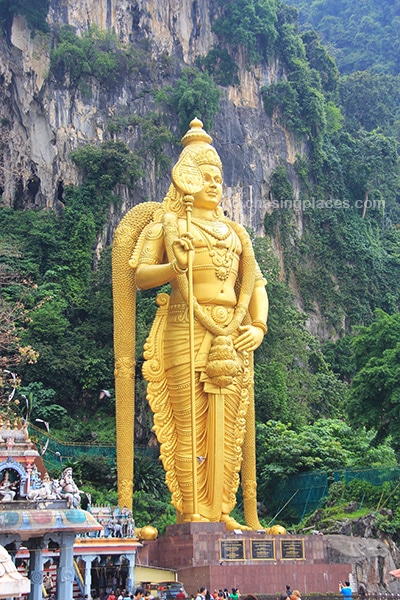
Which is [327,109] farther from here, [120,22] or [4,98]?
[4,98]

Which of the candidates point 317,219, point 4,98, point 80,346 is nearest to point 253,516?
point 80,346

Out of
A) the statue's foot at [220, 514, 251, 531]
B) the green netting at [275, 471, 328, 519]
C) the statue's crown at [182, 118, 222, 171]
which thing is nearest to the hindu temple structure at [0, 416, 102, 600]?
the statue's foot at [220, 514, 251, 531]

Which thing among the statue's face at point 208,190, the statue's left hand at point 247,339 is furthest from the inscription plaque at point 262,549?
the statue's face at point 208,190

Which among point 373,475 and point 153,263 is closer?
point 153,263

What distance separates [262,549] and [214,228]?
477 centimetres

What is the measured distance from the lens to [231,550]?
426 inches

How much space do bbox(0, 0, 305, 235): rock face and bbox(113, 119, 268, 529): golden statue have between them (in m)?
16.9

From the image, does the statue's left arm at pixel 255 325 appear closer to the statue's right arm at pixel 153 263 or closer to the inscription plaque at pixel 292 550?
the statue's right arm at pixel 153 263

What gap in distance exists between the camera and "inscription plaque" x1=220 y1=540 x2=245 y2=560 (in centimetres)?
1078

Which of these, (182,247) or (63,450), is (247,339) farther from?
(63,450)

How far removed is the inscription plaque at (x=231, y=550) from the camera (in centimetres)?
1078

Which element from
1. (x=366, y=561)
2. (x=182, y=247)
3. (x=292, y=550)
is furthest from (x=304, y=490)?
(x=182, y=247)

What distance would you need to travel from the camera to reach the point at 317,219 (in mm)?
35688

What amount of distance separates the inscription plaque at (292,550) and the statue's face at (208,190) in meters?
5.18
